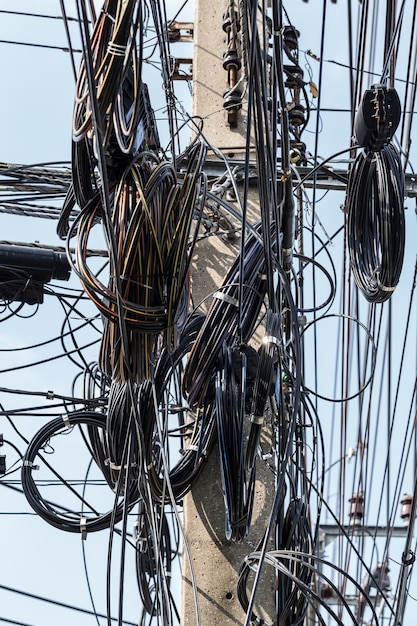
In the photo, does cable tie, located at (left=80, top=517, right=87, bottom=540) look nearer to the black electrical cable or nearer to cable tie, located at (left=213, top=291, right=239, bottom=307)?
the black electrical cable

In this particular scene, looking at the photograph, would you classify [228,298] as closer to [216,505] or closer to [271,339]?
[271,339]

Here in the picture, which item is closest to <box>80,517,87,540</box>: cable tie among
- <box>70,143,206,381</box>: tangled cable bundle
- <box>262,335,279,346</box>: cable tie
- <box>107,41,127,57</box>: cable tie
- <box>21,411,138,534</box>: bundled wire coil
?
<box>21,411,138,534</box>: bundled wire coil

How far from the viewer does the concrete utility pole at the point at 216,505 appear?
503 centimetres

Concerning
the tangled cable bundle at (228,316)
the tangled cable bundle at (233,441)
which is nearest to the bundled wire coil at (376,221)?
the tangled cable bundle at (228,316)

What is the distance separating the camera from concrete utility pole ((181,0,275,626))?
503cm

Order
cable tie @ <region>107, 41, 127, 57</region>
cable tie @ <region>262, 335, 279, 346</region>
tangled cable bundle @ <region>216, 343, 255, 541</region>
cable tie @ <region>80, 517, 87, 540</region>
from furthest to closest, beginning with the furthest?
cable tie @ <region>80, 517, 87, 540</region>, tangled cable bundle @ <region>216, 343, 255, 541</region>, cable tie @ <region>262, 335, 279, 346</region>, cable tie @ <region>107, 41, 127, 57</region>

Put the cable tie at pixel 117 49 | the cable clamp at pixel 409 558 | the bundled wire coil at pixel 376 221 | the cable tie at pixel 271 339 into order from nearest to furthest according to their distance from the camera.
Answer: the cable tie at pixel 117 49 → the bundled wire coil at pixel 376 221 → the cable tie at pixel 271 339 → the cable clamp at pixel 409 558

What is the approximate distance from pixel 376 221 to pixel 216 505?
1672mm

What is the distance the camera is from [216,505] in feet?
17.3

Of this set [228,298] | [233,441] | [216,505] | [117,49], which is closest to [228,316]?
[228,298]

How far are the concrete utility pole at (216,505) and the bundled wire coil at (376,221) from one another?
1.00m

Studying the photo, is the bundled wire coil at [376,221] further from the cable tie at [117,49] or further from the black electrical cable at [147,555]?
the black electrical cable at [147,555]

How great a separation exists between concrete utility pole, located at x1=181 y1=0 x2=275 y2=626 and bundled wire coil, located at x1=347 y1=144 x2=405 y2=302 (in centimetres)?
100

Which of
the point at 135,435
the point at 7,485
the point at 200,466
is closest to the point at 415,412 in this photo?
the point at 200,466
